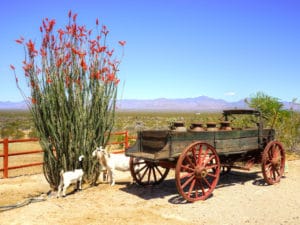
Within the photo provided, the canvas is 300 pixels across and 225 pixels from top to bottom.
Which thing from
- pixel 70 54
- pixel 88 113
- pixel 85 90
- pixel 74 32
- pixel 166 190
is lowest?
pixel 166 190

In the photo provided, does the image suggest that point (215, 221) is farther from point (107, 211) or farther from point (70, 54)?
point (70, 54)

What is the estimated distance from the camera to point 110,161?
28.4 ft

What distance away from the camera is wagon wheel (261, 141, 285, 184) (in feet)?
28.4

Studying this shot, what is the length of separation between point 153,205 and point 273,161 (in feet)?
12.3

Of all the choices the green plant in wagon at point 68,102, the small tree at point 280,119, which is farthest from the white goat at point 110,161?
the small tree at point 280,119

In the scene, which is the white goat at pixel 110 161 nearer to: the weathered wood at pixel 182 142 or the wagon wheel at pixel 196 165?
the weathered wood at pixel 182 142

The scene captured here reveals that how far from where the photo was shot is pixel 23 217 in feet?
20.2

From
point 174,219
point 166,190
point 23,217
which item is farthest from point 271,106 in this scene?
point 23,217

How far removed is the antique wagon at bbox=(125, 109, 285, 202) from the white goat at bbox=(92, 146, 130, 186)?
382 millimetres

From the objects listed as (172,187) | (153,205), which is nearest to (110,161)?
(172,187)

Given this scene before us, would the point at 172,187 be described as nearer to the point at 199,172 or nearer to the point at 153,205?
the point at 199,172

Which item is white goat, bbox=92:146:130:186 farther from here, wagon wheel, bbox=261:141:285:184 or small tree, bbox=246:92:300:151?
small tree, bbox=246:92:300:151

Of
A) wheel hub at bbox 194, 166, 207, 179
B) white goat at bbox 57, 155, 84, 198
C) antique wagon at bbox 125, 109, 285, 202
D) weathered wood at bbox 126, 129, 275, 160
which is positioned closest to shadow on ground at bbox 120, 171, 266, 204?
antique wagon at bbox 125, 109, 285, 202

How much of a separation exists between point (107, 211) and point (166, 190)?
83.0 inches
